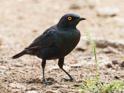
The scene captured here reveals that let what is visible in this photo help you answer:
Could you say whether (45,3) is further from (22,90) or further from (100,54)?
(22,90)

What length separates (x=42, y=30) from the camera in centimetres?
1441

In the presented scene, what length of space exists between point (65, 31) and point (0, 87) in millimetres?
1218

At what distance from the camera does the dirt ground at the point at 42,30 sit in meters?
8.88

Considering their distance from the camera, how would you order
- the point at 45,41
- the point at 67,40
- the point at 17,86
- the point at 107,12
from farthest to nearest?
the point at 107,12 < the point at 45,41 < the point at 67,40 < the point at 17,86

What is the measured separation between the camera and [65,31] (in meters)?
8.80

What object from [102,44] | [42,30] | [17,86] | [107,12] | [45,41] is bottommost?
[17,86]

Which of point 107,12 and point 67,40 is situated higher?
point 107,12

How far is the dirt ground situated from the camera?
888 centimetres

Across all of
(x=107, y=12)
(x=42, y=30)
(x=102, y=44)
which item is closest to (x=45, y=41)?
(x=102, y=44)

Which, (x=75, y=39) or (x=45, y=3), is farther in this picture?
(x=45, y=3)

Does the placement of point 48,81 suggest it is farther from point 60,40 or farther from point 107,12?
A: point 107,12

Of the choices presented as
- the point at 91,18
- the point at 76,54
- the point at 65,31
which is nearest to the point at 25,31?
the point at 91,18

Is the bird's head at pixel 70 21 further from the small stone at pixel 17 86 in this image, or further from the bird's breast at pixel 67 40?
the small stone at pixel 17 86

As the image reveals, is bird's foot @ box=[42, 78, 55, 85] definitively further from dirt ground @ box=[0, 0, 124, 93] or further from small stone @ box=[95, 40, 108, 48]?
small stone @ box=[95, 40, 108, 48]
